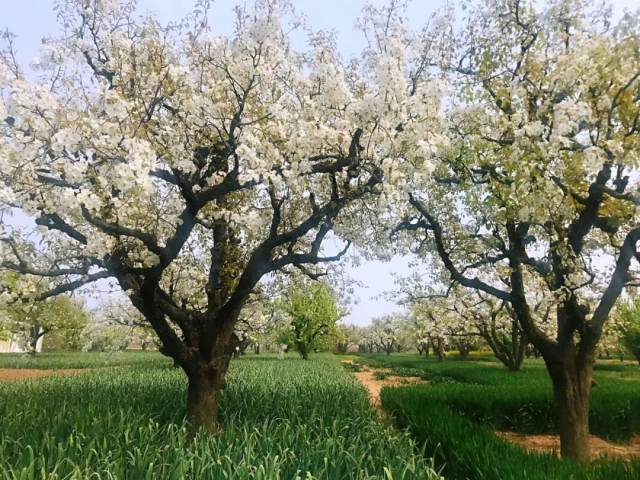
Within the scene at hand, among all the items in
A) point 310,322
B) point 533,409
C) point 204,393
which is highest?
point 310,322

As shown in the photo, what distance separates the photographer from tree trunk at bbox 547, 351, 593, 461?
28.0 feet

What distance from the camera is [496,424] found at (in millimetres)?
12641

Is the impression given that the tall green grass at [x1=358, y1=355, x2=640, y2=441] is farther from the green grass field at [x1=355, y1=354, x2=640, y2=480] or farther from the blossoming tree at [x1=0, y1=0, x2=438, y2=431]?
the blossoming tree at [x1=0, y1=0, x2=438, y2=431]

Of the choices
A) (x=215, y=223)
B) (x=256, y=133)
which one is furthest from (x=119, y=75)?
(x=215, y=223)

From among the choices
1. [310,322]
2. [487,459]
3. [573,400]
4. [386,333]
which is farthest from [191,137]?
[386,333]

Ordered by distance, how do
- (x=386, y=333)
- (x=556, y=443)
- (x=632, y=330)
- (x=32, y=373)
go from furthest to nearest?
(x=386, y=333)
(x=632, y=330)
(x=32, y=373)
(x=556, y=443)

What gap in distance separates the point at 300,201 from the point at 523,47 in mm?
4763

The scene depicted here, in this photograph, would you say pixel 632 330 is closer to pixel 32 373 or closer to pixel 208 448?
pixel 32 373

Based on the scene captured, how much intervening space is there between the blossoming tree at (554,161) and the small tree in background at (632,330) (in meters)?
30.6

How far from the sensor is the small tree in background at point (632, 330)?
1421 inches

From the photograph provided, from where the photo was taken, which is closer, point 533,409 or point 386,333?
point 533,409

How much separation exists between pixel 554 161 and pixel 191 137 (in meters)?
5.62

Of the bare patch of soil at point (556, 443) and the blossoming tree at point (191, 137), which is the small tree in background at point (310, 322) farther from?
the blossoming tree at point (191, 137)

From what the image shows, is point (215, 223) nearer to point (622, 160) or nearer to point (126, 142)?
point (126, 142)
